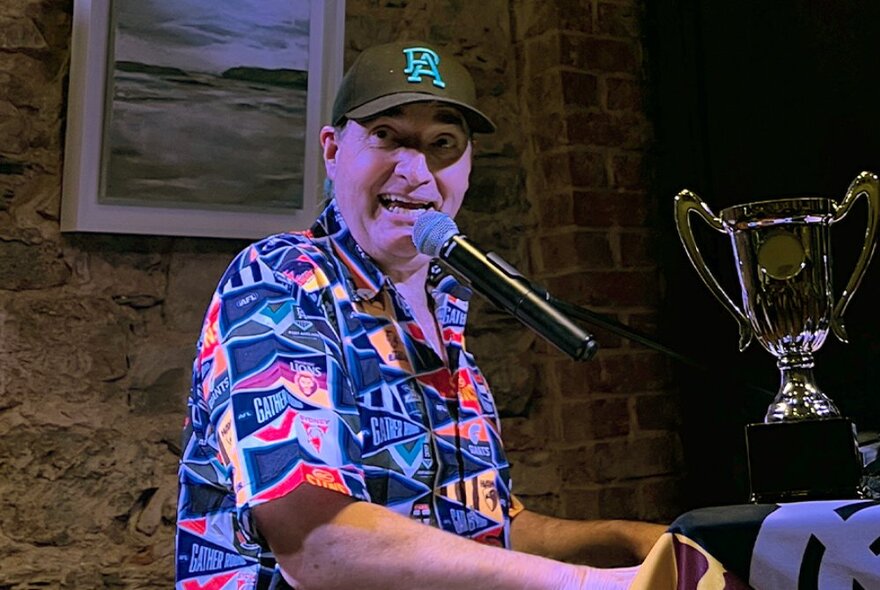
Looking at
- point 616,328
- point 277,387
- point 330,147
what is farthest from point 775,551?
point 330,147

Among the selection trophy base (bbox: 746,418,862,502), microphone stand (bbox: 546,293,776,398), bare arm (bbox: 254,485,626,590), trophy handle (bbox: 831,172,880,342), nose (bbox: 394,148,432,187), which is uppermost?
nose (bbox: 394,148,432,187)

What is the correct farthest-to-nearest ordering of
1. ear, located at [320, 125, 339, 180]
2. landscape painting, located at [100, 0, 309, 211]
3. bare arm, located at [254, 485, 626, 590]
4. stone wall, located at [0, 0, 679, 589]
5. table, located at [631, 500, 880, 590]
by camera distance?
landscape painting, located at [100, 0, 309, 211], stone wall, located at [0, 0, 679, 589], ear, located at [320, 125, 339, 180], bare arm, located at [254, 485, 626, 590], table, located at [631, 500, 880, 590]

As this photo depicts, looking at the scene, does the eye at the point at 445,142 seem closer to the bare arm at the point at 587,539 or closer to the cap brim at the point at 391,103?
the cap brim at the point at 391,103

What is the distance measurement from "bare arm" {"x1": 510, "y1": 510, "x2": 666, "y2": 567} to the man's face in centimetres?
52

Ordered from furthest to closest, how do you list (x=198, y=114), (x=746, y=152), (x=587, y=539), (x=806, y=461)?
(x=746, y=152)
(x=198, y=114)
(x=587, y=539)
(x=806, y=461)

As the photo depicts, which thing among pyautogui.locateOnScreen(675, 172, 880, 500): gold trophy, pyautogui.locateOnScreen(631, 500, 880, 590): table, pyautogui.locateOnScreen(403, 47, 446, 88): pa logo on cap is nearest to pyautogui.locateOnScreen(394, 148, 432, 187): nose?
pyautogui.locateOnScreen(403, 47, 446, 88): pa logo on cap

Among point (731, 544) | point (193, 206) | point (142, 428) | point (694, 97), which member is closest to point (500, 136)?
point (694, 97)

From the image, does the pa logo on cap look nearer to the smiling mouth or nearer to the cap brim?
the cap brim

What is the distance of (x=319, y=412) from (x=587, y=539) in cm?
62

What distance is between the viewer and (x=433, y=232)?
1.06 m

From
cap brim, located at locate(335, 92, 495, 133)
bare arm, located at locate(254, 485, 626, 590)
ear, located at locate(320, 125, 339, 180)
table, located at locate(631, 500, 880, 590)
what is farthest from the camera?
ear, located at locate(320, 125, 339, 180)

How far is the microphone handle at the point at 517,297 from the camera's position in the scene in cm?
85

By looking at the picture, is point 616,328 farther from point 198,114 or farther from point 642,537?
point 198,114

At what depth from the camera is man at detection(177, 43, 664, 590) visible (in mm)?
1015
